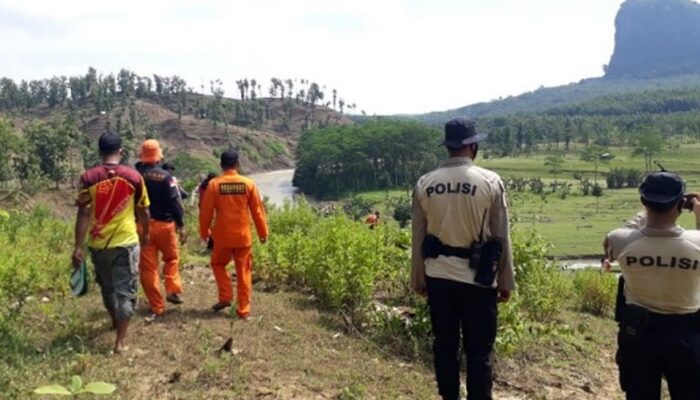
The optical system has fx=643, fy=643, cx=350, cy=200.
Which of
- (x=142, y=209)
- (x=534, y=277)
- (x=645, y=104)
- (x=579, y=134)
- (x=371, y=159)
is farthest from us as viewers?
(x=645, y=104)

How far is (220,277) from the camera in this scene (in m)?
6.45

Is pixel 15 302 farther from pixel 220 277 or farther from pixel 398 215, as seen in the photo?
pixel 398 215

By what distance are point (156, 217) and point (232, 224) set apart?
0.72 m

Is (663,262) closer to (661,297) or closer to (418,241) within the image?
(661,297)

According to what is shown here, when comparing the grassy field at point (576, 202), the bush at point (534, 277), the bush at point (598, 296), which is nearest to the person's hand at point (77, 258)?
the bush at point (534, 277)

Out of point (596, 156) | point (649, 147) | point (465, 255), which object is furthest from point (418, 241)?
point (596, 156)

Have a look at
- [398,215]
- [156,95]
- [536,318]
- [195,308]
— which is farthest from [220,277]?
[156,95]

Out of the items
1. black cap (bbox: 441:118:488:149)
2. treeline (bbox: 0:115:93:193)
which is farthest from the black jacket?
treeline (bbox: 0:115:93:193)

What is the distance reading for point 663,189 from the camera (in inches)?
133

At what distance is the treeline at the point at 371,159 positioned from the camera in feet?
276

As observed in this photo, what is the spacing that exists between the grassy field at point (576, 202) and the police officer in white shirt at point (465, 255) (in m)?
17.1

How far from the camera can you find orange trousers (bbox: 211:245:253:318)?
20.3 feet

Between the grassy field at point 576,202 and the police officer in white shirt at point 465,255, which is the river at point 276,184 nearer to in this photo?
the grassy field at point 576,202

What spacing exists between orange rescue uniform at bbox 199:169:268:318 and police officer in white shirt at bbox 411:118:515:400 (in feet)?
8.69
